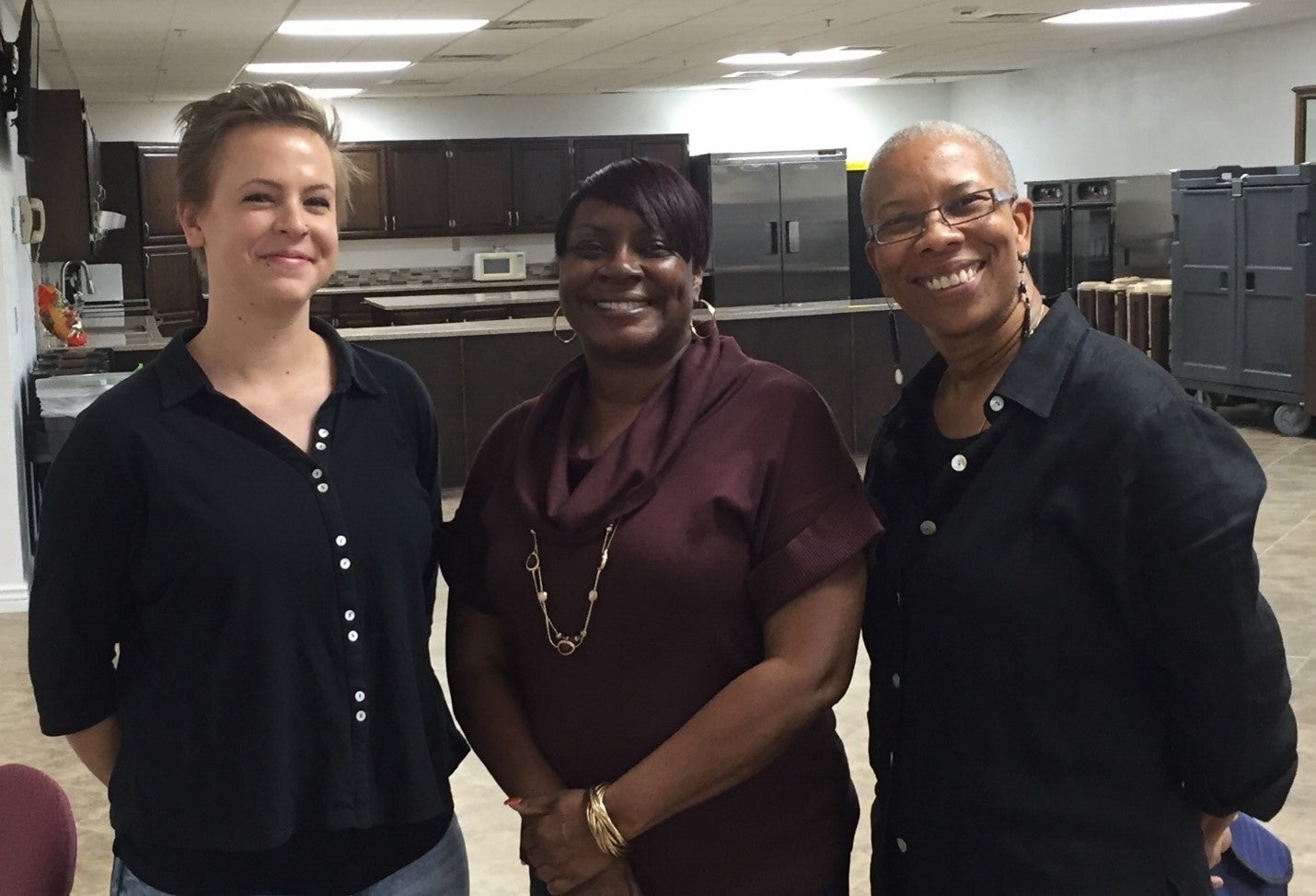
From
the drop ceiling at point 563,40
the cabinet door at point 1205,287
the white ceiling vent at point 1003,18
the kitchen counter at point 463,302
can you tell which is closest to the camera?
the drop ceiling at point 563,40

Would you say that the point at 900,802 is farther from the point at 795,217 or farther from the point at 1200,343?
the point at 795,217

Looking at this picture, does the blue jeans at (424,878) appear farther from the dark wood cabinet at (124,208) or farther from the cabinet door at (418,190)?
the cabinet door at (418,190)

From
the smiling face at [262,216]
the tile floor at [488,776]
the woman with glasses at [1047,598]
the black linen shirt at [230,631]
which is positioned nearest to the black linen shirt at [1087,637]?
the woman with glasses at [1047,598]

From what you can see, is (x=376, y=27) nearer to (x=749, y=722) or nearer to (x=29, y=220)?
(x=29, y=220)

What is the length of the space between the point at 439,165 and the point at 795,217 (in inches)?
134

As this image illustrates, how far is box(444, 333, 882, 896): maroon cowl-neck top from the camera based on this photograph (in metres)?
1.55

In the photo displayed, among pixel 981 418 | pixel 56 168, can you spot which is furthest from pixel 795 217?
pixel 981 418

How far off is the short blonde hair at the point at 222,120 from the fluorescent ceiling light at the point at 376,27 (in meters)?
7.07

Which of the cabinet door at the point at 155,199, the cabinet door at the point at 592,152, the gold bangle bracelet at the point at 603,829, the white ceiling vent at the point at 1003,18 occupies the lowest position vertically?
the gold bangle bracelet at the point at 603,829

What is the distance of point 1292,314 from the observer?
8.84m

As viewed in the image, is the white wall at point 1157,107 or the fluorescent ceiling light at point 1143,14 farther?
the white wall at point 1157,107

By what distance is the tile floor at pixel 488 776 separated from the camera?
341 centimetres

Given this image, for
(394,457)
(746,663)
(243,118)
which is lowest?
(746,663)

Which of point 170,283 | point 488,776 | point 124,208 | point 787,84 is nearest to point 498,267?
point 170,283
